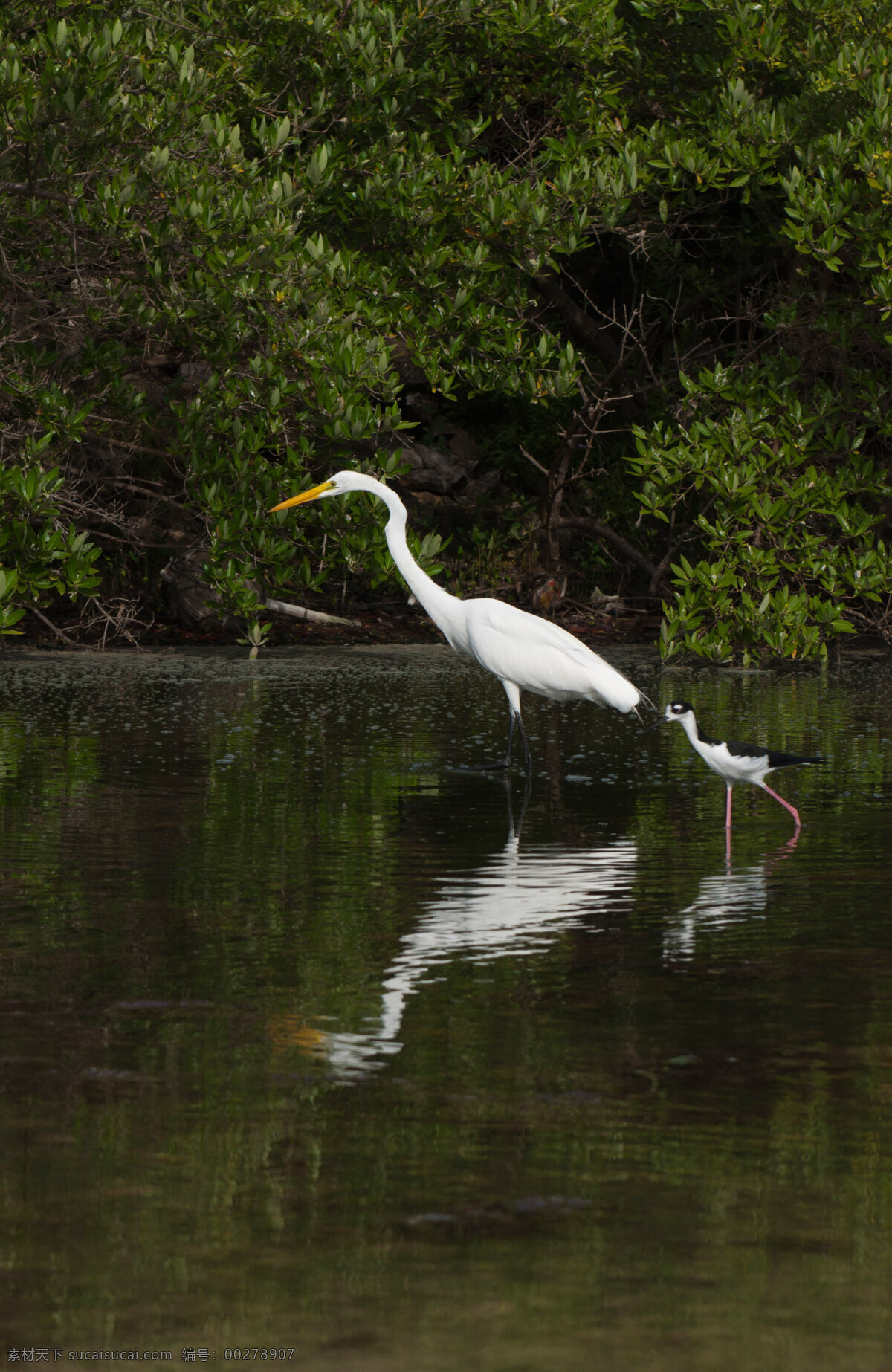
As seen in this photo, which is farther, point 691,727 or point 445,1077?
point 691,727

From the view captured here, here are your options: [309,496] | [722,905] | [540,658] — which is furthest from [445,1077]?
[309,496]

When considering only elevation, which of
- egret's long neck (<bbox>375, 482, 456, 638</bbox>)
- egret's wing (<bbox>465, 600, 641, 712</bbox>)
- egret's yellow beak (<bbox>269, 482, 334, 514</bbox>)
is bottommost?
egret's wing (<bbox>465, 600, 641, 712</bbox>)

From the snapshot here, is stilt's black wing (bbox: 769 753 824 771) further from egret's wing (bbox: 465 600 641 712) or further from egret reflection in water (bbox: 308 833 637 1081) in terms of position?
egret's wing (bbox: 465 600 641 712)

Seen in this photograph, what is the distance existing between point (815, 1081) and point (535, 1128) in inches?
30.0

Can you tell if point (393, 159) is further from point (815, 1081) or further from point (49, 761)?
point (815, 1081)

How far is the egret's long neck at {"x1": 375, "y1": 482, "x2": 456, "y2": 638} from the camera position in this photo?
35.6 feet

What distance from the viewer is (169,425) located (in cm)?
1565

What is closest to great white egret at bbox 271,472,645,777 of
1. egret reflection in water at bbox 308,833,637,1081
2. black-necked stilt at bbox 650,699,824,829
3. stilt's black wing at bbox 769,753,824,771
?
black-necked stilt at bbox 650,699,824,829

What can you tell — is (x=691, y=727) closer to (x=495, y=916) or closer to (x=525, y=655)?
(x=525, y=655)

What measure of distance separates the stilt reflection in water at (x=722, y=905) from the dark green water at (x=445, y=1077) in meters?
0.02

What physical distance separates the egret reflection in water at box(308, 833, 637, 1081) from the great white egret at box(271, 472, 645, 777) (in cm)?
231

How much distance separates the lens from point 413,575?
1125 cm

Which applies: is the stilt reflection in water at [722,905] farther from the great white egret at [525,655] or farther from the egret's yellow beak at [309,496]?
the egret's yellow beak at [309,496]

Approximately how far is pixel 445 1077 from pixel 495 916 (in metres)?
1.85
